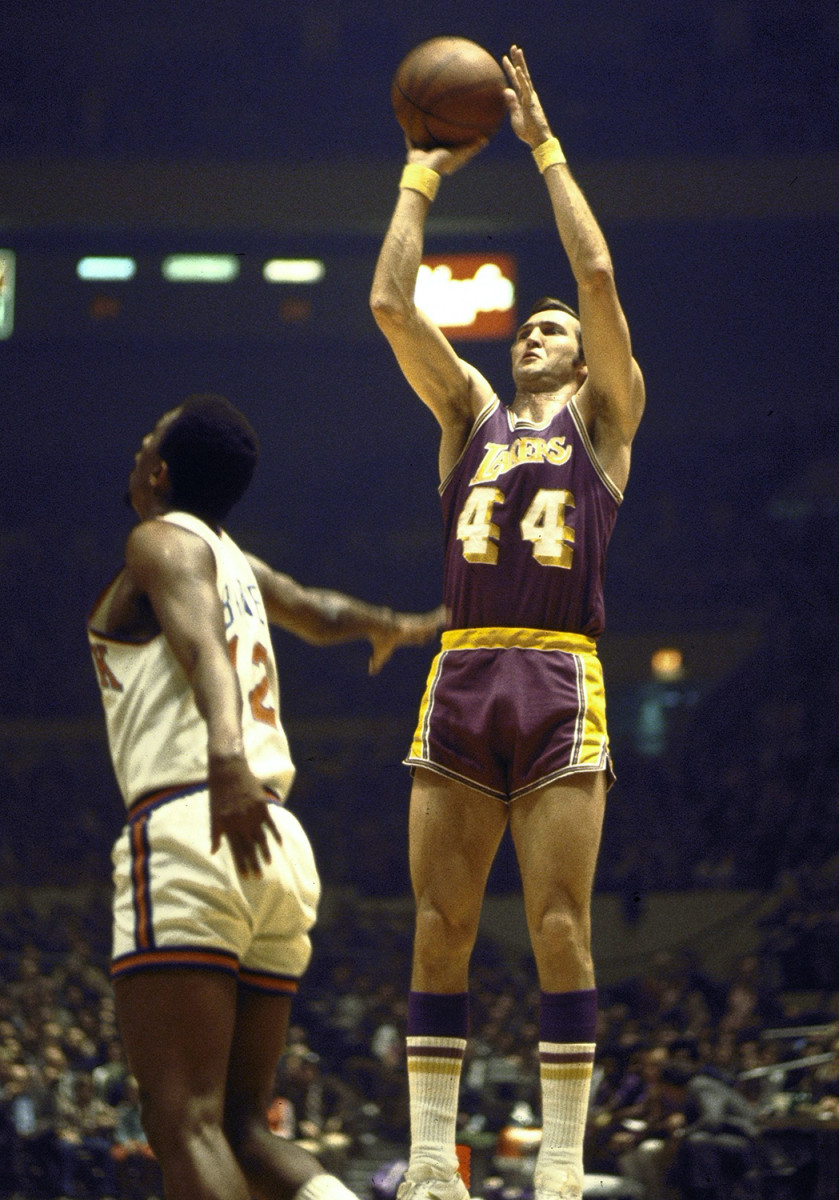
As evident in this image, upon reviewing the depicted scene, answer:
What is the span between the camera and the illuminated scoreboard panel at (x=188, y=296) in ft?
62.0

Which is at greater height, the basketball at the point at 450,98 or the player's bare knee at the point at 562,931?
the basketball at the point at 450,98

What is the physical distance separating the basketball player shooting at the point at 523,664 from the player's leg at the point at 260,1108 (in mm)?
1180

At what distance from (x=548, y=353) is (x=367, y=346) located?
49.2ft

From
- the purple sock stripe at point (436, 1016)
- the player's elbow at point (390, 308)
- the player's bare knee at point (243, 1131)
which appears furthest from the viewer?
the player's elbow at point (390, 308)

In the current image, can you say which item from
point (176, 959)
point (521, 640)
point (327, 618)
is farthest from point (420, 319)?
point (176, 959)

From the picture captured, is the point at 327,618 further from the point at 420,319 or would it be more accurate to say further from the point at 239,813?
the point at 420,319

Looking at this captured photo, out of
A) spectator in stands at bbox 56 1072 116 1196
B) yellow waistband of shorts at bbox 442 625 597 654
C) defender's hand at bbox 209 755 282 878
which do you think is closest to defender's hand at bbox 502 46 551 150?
yellow waistband of shorts at bbox 442 625 597 654

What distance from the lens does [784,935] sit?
13.3 m

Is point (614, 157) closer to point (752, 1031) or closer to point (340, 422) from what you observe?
point (340, 422)

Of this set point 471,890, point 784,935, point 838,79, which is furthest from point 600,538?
point 838,79

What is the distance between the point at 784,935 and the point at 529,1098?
2.98 metres

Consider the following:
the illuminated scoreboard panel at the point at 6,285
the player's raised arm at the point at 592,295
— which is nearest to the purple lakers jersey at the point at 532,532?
the player's raised arm at the point at 592,295

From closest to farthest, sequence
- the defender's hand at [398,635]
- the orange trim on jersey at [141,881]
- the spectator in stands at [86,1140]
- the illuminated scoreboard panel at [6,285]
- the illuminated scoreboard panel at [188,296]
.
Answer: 1. the orange trim on jersey at [141,881]
2. the defender's hand at [398,635]
3. the spectator in stands at [86,1140]
4. the illuminated scoreboard panel at [6,285]
5. the illuminated scoreboard panel at [188,296]

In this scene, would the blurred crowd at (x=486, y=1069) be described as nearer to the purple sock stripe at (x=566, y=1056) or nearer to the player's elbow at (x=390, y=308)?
the purple sock stripe at (x=566, y=1056)
